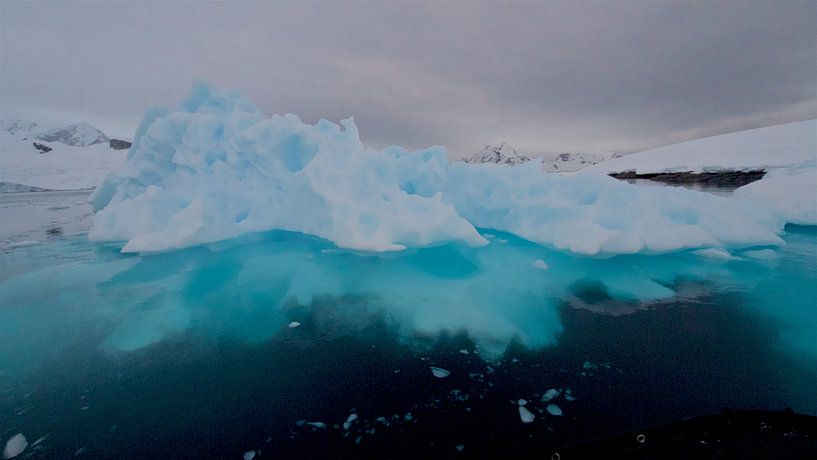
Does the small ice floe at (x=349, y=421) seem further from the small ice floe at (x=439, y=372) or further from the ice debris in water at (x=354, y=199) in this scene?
the ice debris in water at (x=354, y=199)

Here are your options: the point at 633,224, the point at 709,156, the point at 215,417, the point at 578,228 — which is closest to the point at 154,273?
the point at 215,417

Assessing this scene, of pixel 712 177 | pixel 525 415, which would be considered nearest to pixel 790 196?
pixel 712 177

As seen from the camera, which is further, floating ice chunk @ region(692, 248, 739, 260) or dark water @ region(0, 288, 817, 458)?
floating ice chunk @ region(692, 248, 739, 260)

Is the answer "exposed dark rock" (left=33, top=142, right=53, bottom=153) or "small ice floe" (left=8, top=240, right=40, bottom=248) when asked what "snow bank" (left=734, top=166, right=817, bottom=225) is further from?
"exposed dark rock" (left=33, top=142, right=53, bottom=153)

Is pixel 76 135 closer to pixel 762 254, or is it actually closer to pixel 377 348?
pixel 377 348

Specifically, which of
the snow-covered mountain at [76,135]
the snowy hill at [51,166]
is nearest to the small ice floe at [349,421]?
the snowy hill at [51,166]

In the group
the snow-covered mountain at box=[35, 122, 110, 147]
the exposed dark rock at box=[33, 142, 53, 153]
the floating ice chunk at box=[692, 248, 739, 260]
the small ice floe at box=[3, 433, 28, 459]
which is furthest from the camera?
the snow-covered mountain at box=[35, 122, 110, 147]

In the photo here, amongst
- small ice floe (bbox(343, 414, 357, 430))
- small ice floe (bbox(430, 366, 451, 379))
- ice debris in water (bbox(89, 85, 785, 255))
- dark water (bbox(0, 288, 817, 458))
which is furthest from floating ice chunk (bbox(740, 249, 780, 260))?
small ice floe (bbox(343, 414, 357, 430))
